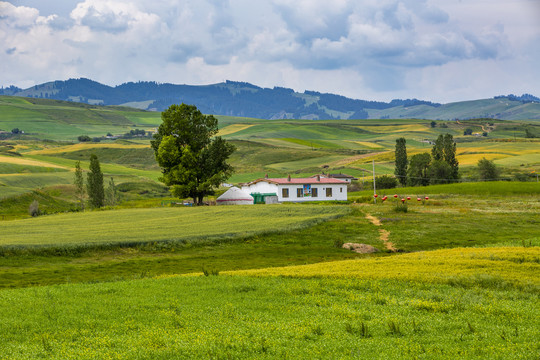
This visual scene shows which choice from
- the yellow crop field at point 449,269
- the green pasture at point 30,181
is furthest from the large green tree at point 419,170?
the yellow crop field at point 449,269

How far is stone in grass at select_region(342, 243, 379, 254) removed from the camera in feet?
159

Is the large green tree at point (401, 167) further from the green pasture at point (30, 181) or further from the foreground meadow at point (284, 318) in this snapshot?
the foreground meadow at point (284, 318)

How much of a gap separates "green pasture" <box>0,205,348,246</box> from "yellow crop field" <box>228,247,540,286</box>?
25.3m

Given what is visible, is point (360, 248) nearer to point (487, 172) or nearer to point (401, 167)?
point (401, 167)

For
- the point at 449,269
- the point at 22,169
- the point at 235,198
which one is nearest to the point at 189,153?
the point at 235,198

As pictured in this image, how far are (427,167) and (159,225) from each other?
91719 millimetres

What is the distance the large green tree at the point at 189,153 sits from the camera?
92688mm

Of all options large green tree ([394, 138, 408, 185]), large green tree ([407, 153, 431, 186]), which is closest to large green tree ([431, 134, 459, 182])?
large green tree ([407, 153, 431, 186])

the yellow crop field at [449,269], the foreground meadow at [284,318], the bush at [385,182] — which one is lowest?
the yellow crop field at [449,269]

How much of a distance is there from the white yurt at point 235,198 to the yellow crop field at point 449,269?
78.8 metres

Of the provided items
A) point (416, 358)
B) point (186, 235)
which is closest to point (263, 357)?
point (416, 358)

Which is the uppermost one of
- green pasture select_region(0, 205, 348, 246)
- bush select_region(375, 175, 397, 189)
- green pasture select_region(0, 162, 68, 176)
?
green pasture select_region(0, 162, 68, 176)

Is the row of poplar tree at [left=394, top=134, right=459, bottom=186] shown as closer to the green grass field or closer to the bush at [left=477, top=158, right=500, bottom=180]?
the bush at [left=477, top=158, right=500, bottom=180]

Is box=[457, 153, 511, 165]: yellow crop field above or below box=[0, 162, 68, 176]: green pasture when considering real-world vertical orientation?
below
